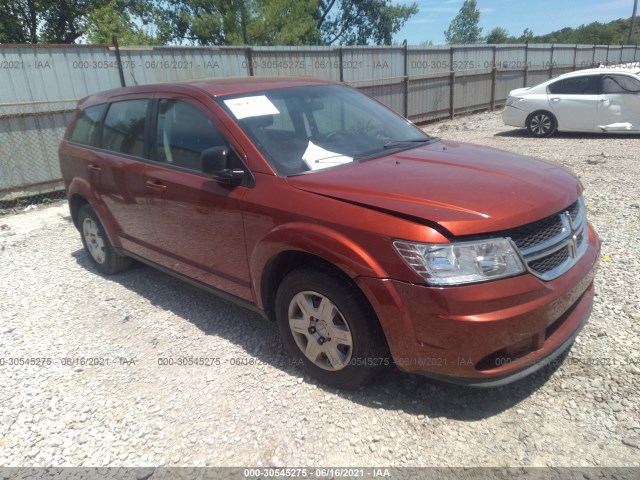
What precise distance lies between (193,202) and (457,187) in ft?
5.97

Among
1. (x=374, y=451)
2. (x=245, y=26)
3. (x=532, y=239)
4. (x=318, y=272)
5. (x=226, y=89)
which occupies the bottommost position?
(x=374, y=451)

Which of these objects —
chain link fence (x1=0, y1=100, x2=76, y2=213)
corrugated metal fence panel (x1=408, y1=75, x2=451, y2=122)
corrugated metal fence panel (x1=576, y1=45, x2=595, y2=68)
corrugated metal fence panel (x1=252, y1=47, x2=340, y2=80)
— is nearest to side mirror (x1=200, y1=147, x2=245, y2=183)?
chain link fence (x1=0, y1=100, x2=76, y2=213)

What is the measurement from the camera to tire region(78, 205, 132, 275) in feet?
15.7

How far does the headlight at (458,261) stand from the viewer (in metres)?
2.26

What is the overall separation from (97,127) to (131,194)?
1.05 metres

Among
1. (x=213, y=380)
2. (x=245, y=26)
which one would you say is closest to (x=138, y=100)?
(x=213, y=380)

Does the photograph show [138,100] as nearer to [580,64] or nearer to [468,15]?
[580,64]

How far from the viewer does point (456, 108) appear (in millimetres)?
16891

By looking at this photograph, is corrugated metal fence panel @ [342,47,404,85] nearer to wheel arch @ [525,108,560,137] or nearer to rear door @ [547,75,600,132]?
wheel arch @ [525,108,560,137]

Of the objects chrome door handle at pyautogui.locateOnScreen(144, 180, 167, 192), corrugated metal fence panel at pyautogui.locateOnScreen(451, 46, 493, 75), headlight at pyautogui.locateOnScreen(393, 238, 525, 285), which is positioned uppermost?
corrugated metal fence panel at pyautogui.locateOnScreen(451, 46, 493, 75)

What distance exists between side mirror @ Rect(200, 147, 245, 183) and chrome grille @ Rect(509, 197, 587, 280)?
1656 millimetres

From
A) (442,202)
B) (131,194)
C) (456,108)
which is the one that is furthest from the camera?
(456,108)

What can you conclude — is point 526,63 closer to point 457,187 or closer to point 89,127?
point 89,127

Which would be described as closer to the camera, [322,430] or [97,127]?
[322,430]
